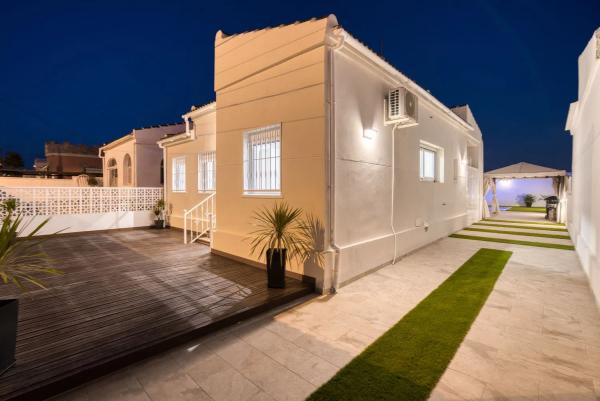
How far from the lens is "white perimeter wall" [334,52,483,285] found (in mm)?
4492

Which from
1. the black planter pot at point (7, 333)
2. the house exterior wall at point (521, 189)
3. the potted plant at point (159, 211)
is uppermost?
the house exterior wall at point (521, 189)

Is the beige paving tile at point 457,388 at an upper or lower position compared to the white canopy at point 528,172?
lower

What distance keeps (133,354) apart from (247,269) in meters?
2.64

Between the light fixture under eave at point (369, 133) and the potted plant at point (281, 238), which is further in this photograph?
the light fixture under eave at point (369, 133)

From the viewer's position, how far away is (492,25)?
4509cm

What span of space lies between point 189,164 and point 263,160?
486 cm

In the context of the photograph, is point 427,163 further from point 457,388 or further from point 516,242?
point 457,388

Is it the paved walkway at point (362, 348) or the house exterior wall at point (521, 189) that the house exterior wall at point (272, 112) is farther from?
the house exterior wall at point (521, 189)

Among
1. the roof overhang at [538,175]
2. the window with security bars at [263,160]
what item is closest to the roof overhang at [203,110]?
the window with security bars at [263,160]

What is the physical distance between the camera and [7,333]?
2.20m

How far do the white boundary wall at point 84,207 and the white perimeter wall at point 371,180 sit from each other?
7970mm

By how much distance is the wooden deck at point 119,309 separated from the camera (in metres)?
2.25

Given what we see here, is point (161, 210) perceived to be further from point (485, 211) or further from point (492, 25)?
point (492, 25)

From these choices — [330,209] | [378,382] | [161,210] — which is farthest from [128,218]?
[378,382]
